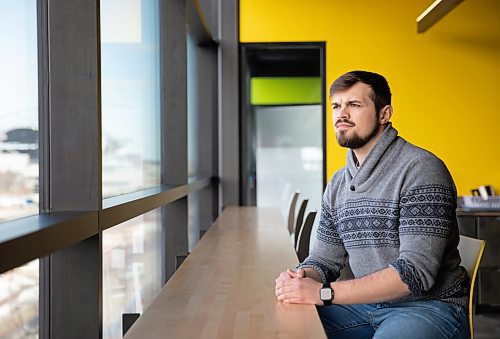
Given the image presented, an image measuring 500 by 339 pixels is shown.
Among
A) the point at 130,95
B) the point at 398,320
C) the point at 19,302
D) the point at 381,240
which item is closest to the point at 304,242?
the point at 130,95

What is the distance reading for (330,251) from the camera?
259 centimetres

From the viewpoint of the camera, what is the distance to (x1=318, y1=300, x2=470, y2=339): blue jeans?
215cm

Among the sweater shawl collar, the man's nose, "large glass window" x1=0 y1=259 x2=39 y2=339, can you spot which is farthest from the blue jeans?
"large glass window" x1=0 y1=259 x2=39 y2=339

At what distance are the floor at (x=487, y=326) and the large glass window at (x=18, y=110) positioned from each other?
3647 millimetres

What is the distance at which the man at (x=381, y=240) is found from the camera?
2.18 metres

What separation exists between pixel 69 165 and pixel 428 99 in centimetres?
449

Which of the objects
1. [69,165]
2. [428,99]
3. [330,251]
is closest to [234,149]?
[428,99]

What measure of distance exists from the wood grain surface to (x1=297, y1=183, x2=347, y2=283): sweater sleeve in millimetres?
180

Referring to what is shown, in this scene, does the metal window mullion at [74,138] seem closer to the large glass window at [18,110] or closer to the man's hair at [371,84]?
the large glass window at [18,110]

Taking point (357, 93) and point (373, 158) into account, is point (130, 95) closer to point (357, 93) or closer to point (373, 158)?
point (357, 93)

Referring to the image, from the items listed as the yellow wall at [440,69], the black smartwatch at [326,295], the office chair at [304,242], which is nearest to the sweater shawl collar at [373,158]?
the black smartwatch at [326,295]

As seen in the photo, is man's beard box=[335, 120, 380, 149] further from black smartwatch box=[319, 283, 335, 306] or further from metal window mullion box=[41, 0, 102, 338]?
metal window mullion box=[41, 0, 102, 338]

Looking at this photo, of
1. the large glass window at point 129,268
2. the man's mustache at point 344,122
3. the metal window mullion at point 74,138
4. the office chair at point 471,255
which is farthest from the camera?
the large glass window at point 129,268

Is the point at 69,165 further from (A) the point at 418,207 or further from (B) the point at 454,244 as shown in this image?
(B) the point at 454,244
